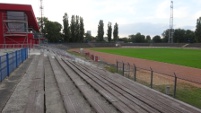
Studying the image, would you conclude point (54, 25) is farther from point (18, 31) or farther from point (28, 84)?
point (28, 84)

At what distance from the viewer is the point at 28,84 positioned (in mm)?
11102

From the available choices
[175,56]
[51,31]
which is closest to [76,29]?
[51,31]

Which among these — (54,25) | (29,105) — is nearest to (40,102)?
(29,105)

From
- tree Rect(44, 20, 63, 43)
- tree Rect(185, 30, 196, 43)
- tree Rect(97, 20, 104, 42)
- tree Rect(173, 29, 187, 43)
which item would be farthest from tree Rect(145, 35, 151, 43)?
tree Rect(44, 20, 63, 43)

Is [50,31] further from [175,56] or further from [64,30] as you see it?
[175,56]

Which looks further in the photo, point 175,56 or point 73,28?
point 73,28

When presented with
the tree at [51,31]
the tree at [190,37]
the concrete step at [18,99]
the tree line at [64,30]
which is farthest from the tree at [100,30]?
the concrete step at [18,99]

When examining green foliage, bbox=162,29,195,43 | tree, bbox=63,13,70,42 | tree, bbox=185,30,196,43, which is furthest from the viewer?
green foliage, bbox=162,29,195,43

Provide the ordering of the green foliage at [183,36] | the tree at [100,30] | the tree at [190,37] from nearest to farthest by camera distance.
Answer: the tree at [100,30] < the tree at [190,37] < the green foliage at [183,36]

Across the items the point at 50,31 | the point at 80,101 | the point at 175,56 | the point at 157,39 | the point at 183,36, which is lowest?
the point at 175,56

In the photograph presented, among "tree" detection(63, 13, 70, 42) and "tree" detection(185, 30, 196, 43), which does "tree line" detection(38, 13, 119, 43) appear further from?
"tree" detection(185, 30, 196, 43)

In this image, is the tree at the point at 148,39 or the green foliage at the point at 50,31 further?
the tree at the point at 148,39

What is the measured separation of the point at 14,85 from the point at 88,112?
17.2 ft

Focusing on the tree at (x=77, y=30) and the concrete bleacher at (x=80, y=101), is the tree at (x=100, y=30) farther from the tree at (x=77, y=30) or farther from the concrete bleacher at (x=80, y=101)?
the concrete bleacher at (x=80, y=101)
